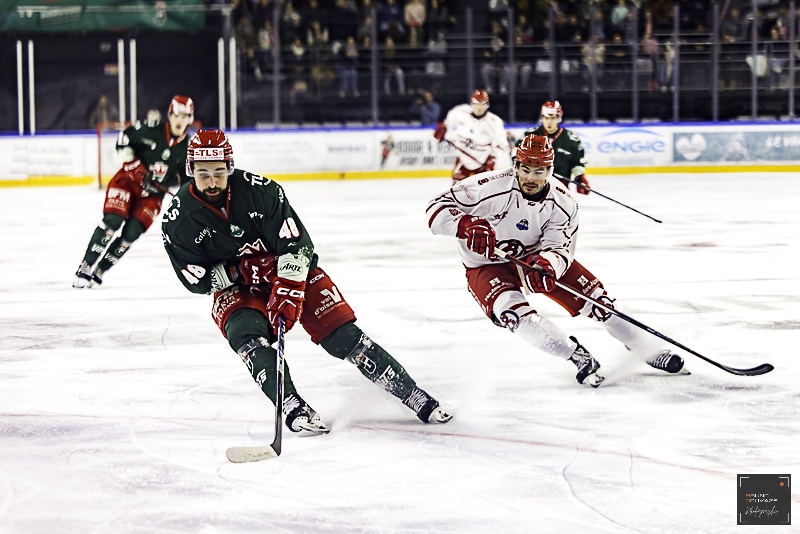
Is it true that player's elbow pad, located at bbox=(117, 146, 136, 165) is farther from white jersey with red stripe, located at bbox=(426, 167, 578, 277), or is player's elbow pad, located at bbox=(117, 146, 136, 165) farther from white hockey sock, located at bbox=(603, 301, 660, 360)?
white hockey sock, located at bbox=(603, 301, 660, 360)

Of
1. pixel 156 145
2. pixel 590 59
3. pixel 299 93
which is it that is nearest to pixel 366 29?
pixel 299 93

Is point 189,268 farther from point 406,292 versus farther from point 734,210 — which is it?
point 734,210

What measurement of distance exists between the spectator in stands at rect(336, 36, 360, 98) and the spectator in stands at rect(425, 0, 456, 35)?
4.04 feet

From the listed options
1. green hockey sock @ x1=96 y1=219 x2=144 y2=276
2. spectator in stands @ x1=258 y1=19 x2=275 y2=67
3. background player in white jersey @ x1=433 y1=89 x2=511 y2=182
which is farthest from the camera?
spectator in stands @ x1=258 y1=19 x2=275 y2=67

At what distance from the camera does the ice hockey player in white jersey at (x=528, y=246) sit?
388 cm

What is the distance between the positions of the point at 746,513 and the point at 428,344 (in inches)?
86.7

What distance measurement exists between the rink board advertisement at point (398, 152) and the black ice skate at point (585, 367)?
9981 mm

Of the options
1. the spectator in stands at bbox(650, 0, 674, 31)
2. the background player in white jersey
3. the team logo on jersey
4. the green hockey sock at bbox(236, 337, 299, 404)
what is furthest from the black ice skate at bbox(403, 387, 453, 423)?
the spectator in stands at bbox(650, 0, 674, 31)

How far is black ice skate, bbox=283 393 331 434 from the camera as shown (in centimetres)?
324

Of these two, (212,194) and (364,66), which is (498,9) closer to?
(364,66)

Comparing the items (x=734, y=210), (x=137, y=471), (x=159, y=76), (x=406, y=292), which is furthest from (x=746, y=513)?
(x=159, y=76)

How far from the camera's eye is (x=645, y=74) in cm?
1407

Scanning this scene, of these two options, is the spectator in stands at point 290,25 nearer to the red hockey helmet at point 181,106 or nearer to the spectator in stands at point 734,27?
the spectator in stands at point 734,27

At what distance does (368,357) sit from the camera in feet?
11.0
